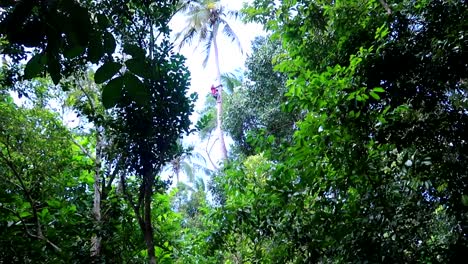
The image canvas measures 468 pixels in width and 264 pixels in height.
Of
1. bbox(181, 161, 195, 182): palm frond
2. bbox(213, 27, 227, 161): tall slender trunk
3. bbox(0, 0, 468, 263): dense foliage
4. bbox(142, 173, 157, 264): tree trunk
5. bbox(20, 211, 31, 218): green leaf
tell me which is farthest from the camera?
bbox(181, 161, 195, 182): palm frond

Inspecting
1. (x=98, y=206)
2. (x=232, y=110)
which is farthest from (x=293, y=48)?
(x=232, y=110)

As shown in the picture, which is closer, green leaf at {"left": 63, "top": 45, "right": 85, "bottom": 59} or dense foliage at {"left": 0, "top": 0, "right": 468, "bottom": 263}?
green leaf at {"left": 63, "top": 45, "right": 85, "bottom": 59}

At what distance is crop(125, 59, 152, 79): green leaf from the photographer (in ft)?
2.79

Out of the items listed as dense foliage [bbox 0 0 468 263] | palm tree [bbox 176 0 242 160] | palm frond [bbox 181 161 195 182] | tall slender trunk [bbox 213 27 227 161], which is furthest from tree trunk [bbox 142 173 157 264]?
palm frond [bbox 181 161 195 182]

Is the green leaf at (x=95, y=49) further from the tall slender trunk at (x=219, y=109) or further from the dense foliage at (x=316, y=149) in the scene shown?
the tall slender trunk at (x=219, y=109)

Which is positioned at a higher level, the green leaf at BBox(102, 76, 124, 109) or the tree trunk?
the tree trunk

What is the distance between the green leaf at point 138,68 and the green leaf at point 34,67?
9.7 inches

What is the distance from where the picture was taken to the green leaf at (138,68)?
0.85m

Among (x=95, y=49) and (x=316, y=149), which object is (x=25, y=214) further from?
(x=95, y=49)

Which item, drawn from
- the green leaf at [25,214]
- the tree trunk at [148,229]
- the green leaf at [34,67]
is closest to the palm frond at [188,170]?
the green leaf at [25,214]

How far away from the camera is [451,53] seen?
261 cm

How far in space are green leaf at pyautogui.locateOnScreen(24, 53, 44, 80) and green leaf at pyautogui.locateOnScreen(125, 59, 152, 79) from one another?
25 cm

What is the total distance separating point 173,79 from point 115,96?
7.22ft

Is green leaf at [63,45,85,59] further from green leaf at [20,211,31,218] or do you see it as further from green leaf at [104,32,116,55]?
green leaf at [20,211,31,218]
